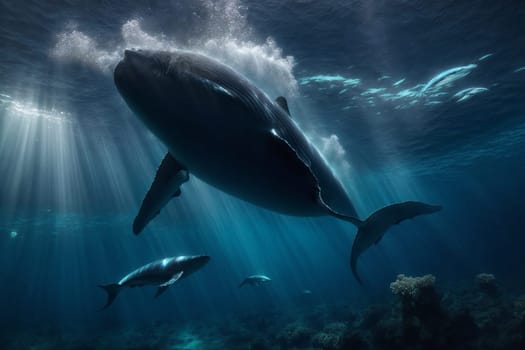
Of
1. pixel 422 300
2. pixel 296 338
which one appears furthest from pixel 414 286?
pixel 296 338

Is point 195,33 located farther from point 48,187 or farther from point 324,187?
point 48,187

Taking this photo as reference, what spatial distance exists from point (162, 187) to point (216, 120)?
1.74 metres

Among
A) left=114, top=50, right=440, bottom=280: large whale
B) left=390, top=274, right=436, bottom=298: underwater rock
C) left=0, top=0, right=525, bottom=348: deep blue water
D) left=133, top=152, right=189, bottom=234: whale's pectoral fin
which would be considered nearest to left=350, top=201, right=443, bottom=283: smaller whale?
left=114, top=50, right=440, bottom=280: large whale

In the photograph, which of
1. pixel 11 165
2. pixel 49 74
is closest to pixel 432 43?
pixel 49 74

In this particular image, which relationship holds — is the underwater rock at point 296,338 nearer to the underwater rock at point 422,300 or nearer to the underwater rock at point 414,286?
the underwater rock at point 422,300

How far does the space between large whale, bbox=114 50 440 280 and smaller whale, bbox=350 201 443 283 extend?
10.9 ft

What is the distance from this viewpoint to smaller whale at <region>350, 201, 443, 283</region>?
5445 mm

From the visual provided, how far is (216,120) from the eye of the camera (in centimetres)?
221

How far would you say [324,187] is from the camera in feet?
12.1

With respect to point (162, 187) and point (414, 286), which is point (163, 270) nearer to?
point (162, 187)

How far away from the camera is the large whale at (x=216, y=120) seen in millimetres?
2125

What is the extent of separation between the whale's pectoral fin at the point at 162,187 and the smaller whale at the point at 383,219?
136 inches

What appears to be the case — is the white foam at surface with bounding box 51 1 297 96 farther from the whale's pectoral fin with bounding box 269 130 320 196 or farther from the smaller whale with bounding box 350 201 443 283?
the whale's pectoral fin with bounding box 269 130 320 196

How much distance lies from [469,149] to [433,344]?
29237 mm
